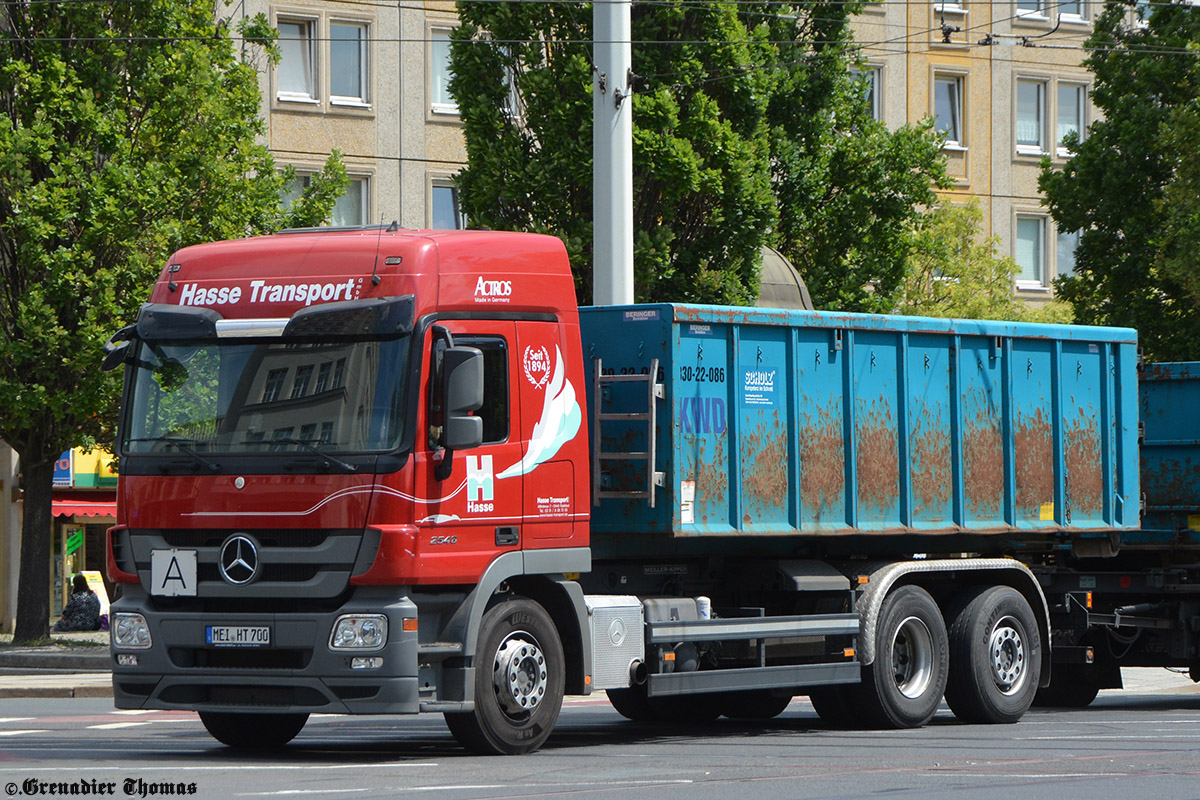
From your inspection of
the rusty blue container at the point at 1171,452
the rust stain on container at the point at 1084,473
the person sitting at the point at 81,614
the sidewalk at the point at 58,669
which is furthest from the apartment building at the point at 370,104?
the rust stain on container at the point at 1084,473

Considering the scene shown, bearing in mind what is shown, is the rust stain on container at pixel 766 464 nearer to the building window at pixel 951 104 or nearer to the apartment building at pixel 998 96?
the apartment building at pixel 998 96

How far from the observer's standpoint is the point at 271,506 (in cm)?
1165

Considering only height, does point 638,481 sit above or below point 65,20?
below

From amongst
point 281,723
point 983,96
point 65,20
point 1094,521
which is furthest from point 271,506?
point 983,96

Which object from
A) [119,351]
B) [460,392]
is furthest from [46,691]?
[460,392]

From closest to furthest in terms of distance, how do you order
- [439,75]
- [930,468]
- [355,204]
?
[930,468]
[355,204]
[439,75]

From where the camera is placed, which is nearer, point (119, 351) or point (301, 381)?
point (301, 381)

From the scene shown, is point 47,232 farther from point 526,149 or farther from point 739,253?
point 739,253

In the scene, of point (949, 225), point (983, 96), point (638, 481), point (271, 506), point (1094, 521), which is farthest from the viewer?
point (983, 96)

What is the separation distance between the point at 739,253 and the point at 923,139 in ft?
14.5

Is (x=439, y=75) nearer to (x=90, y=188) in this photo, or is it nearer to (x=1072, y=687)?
(x=90, y=188)

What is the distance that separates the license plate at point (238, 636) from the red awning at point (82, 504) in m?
24.9

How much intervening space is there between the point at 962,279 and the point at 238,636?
31646 millimetres

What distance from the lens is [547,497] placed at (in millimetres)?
12453
